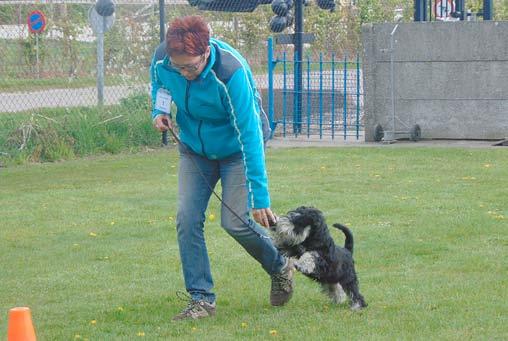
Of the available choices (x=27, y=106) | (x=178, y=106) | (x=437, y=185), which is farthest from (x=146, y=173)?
(x=178, y=106)

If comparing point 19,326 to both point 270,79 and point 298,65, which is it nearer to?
point 270,79

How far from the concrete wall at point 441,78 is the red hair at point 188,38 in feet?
32.2

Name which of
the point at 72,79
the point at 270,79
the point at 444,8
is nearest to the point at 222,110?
the point at 72,79

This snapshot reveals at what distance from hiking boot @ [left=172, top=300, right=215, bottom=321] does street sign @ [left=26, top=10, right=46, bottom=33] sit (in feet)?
27.7

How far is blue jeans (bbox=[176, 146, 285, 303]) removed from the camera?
5902 millimetres

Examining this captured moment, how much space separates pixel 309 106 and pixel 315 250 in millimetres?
10441

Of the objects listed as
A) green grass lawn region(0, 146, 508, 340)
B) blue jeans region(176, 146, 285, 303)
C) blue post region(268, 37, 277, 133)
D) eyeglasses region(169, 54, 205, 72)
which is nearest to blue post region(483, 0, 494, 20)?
blue post region(268, 37, 277, 133)

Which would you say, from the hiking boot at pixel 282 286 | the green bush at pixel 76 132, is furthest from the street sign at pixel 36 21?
the hiking boot at pixel 282 286

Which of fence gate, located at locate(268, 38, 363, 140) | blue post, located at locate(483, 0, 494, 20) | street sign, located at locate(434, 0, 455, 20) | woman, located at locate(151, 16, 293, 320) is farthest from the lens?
street sign, located at locate(434, 0, 455, 20)

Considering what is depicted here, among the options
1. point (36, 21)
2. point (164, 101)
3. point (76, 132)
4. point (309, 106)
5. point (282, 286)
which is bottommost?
point (282, 286)

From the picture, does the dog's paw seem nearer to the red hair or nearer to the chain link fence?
the red hair

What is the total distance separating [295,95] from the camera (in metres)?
16.5

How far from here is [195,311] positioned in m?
5.97

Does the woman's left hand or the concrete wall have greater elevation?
the concrete wall
